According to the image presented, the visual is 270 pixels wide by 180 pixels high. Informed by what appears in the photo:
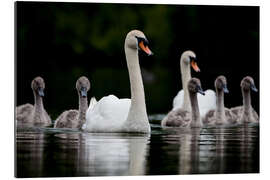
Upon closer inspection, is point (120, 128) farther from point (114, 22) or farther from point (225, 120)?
point (225, 120)

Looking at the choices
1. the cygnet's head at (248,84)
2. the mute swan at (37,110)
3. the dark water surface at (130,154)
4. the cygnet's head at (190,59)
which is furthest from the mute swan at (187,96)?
the dark water surface at (130,154)

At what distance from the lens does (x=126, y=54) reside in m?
14.3

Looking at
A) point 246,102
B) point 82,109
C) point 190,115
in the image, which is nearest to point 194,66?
point 246,102

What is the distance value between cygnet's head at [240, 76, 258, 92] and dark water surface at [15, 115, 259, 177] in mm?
868

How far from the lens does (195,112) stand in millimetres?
16156

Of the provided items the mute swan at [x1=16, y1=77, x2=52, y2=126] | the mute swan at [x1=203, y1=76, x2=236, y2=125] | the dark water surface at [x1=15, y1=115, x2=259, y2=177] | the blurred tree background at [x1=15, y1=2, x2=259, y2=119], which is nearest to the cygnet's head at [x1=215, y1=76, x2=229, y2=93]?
the mute swan at [x1=203, y1=76, x2=236, y2=125]

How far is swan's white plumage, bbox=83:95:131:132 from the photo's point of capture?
14.1m

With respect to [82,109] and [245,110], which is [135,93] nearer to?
[82,109]

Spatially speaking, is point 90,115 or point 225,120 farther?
point 225,120

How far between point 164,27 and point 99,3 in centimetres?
302

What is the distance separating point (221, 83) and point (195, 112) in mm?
1202

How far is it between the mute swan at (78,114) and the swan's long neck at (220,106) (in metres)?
2.72
